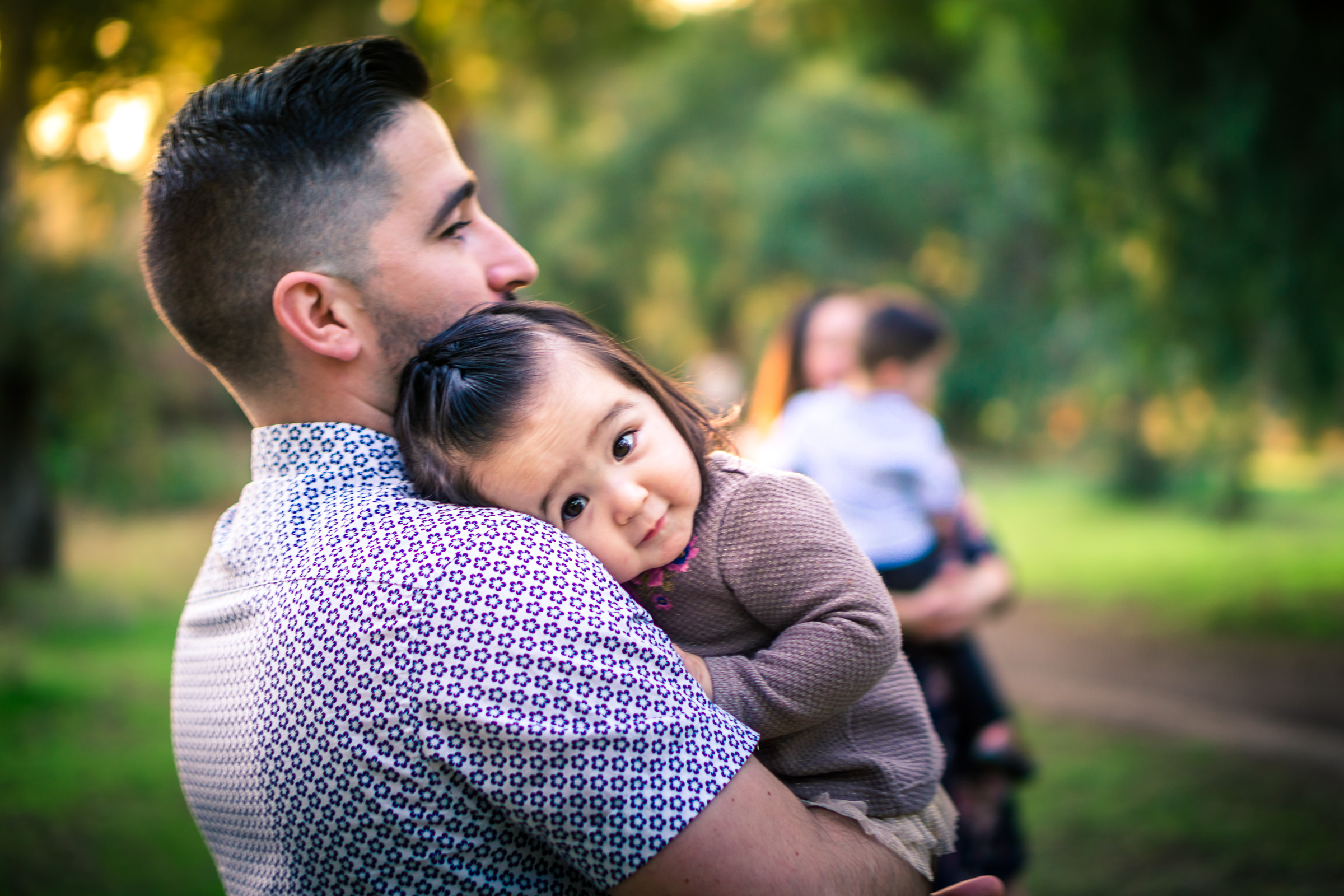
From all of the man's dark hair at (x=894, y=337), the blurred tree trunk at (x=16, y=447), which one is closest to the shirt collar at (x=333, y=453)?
the man's dark hair at (x=894, y=337)

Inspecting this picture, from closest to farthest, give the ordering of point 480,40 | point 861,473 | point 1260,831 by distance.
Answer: point 861,473
point 1260,831
point 480,40

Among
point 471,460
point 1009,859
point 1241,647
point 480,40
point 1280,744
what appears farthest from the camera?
point 1241,647

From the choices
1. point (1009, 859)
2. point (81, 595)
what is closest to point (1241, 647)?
point (1009, 859)

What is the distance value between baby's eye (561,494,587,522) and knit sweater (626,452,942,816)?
14 cm

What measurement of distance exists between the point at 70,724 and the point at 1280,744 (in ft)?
24.0

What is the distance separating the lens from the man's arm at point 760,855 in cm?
115

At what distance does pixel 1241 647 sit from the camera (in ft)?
25.7

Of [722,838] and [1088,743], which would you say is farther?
[1088,743]

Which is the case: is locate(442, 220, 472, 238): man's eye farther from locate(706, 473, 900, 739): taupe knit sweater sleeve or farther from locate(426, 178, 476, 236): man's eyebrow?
locate(706, 473, 900, 739): taupe knit sweater sleeve

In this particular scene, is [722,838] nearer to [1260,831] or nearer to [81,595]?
[1260,831]

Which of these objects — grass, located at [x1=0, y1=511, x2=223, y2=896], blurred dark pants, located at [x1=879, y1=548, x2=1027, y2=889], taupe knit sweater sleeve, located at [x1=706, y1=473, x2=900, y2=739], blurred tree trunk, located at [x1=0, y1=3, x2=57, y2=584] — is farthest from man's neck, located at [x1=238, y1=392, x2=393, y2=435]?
blurred tree trunk, located at [x1=0, y1=3, x2=57, y2=584]

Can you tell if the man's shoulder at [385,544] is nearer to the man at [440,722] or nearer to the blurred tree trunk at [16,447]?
the man at [440,722]

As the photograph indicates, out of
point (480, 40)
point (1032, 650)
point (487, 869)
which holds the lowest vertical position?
point (1032, 650)

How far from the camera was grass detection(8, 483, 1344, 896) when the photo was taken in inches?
177
